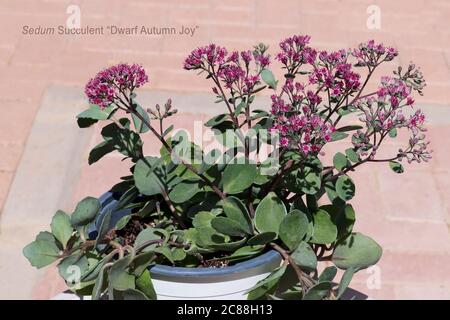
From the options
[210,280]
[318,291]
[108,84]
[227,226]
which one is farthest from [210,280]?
[108,84]

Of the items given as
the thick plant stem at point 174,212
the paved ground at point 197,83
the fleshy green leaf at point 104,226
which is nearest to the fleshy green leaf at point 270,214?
the thick plant stem at point 174,212

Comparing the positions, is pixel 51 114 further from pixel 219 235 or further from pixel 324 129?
pixel 324 129

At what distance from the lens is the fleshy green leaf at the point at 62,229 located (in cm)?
164

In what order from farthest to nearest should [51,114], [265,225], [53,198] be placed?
[51,114]
[53,198]
[265,225]

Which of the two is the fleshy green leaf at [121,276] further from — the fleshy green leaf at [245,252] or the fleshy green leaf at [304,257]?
the fleshy green leaf at [304,257]

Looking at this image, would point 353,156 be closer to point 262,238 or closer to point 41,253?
point 262,238

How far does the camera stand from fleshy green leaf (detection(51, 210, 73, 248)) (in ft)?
5.38

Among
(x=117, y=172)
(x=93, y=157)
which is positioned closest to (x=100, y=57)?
(x=117, y=172)

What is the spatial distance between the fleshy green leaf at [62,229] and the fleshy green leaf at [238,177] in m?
0.37

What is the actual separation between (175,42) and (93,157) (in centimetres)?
194

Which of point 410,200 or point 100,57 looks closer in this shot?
point 410,200

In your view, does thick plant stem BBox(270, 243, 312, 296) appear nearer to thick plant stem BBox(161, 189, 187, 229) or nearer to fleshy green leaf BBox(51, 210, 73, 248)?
thick plant stem BBox(161, 189, 187, 229)

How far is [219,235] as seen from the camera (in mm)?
1620
